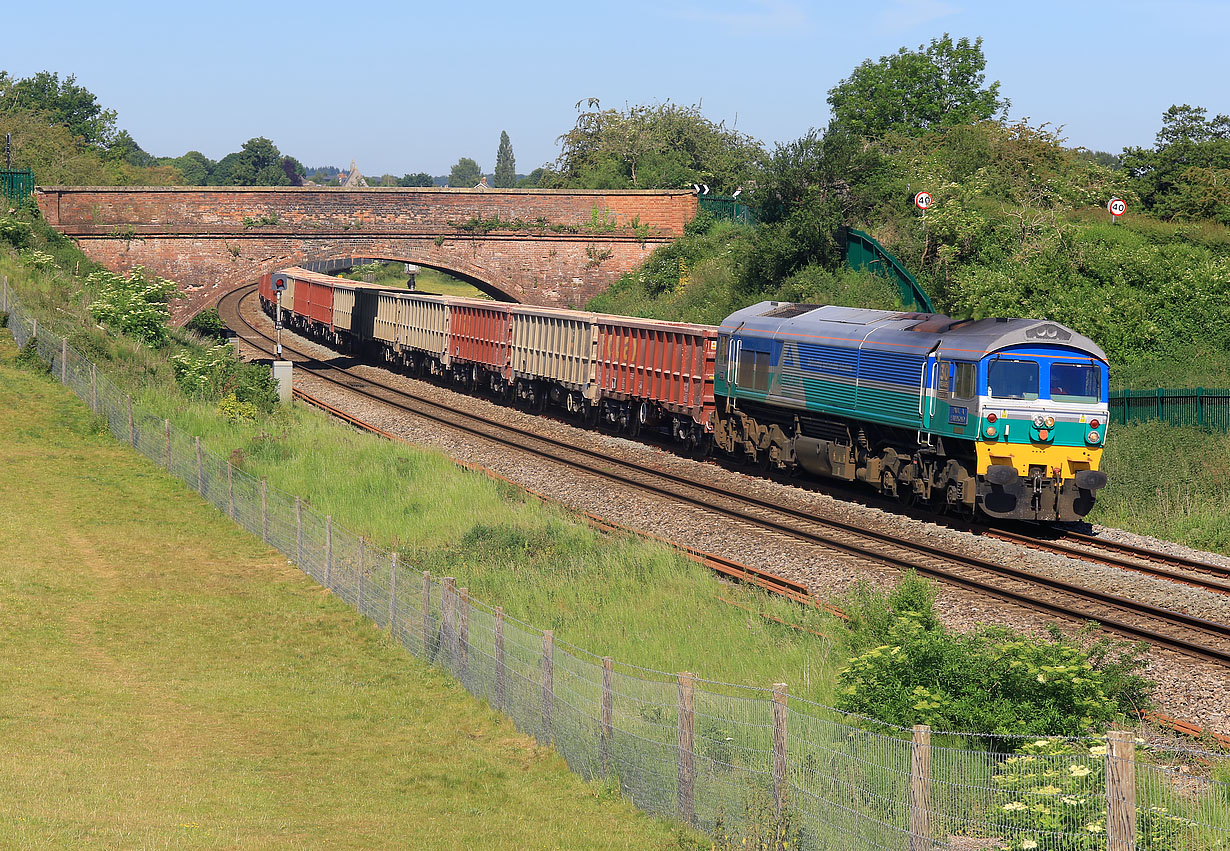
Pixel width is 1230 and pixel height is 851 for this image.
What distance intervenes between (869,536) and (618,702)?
11457mm

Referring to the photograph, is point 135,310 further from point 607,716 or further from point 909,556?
point 607,716

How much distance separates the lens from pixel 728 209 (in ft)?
198

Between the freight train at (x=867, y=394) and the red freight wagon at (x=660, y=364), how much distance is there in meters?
0.05

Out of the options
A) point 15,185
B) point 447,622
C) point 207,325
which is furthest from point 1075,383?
point 207,325

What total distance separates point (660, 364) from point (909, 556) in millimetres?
13426

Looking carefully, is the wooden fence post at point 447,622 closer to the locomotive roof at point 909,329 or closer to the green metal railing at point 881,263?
the locomotive roof at point 909,329

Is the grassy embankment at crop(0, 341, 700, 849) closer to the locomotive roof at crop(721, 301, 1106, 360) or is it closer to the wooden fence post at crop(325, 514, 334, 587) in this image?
the wooden fence post at crop(325, 514, 334, 587)

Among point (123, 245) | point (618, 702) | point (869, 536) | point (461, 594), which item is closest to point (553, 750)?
point (618, 702)

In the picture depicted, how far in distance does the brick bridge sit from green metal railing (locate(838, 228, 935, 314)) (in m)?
13.2

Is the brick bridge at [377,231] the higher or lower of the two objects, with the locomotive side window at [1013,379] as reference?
higher

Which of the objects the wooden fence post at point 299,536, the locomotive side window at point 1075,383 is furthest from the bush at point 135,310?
the locomotive side window at point 1075,383

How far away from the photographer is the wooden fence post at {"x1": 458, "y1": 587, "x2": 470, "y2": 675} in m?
14.4

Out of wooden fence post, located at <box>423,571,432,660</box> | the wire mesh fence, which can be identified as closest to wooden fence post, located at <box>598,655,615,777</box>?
the wire mesh fence

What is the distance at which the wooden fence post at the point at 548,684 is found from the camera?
39.7 feet
